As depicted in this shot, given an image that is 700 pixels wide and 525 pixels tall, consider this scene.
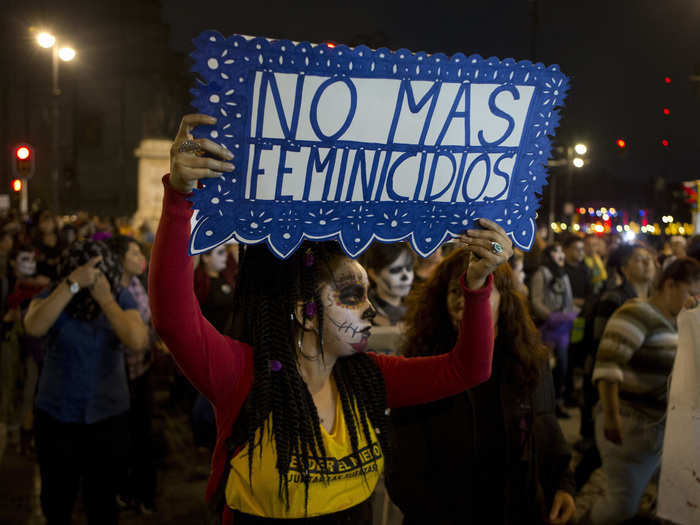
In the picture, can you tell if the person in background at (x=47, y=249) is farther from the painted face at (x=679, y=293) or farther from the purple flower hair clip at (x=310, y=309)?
the painted face at (x=679, y=293)

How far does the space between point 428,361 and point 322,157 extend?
2.96 feet

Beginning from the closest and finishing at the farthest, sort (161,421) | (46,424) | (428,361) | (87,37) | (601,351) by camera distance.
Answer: (428,361) → (46,424) → (601,351) → (161,421) → (87,37)

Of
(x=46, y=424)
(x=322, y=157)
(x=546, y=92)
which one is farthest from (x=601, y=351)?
(x=46, y=424)

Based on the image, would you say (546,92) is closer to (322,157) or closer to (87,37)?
(322,157)

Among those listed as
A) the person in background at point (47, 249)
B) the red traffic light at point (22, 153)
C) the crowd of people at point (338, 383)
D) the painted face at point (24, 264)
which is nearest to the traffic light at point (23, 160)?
the red traffic light at point (22, 153)

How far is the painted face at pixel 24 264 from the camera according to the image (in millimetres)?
7059

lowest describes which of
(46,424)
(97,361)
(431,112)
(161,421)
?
(161,421)

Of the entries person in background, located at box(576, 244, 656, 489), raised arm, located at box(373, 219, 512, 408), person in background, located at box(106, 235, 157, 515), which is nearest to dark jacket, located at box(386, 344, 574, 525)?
raised arm, located at box(373, 219, 512, 408)

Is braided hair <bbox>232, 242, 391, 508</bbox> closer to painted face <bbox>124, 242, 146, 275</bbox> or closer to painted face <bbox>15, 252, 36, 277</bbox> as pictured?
painted face <bbox>124, 242, 146, 275</bbox>

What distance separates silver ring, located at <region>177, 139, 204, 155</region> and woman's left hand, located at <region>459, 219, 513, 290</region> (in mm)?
922

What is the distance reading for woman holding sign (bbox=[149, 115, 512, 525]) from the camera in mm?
1902

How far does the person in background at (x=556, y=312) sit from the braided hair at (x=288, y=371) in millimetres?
6050

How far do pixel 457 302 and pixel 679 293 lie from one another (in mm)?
2150

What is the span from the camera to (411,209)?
7.35ft
